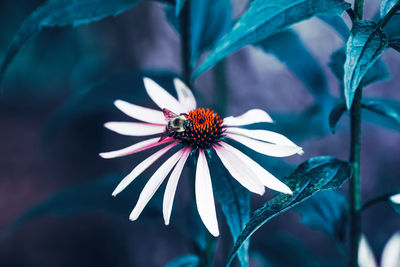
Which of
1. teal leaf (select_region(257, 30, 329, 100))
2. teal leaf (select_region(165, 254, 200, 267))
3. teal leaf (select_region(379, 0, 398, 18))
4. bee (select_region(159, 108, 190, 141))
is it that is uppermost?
teal leaf (select_region(257, 30, 329, 100))

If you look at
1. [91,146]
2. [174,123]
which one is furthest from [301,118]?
[91,146]

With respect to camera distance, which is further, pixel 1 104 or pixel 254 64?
pixel 1 104

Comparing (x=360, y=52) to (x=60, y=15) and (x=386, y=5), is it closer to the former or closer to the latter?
(x=386, y=5)

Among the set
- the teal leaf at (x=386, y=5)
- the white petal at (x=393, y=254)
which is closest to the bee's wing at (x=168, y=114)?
the teal leaf at (x=386, y=5)

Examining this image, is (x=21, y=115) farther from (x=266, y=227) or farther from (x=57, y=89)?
(x=266, y=227)

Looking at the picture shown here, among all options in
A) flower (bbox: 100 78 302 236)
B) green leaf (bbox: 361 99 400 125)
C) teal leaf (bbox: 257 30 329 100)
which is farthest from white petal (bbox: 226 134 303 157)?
teal leaf (bbox: 257 30 329 100)

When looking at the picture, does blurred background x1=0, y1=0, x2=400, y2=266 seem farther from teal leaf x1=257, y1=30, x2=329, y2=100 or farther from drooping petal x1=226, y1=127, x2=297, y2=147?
drooping petal x1=226, y1=127, x2=297, y2=147

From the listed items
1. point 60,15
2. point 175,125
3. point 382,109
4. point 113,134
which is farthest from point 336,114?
point 113,134
